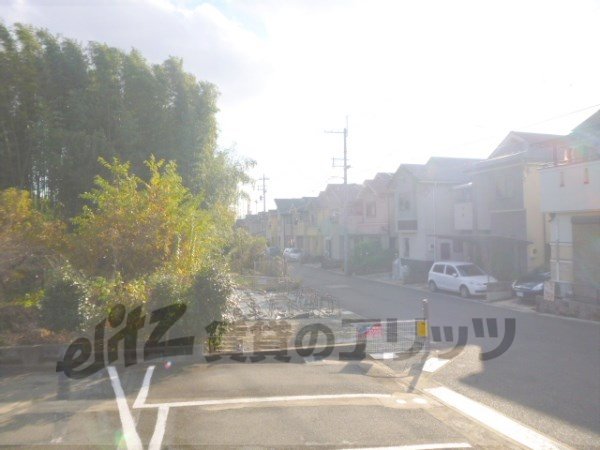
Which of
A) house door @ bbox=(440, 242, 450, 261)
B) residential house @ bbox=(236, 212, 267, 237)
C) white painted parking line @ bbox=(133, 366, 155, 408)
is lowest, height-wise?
white painted parking line @ bbox=(133, 366, 155, 408)

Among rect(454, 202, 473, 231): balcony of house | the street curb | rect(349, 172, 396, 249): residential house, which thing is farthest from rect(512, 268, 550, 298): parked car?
rect(349, 172, 396, 249): residential house

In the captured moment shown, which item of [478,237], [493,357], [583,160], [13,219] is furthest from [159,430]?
[478,237]

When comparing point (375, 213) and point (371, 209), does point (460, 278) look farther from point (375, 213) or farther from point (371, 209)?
point (371, 209)

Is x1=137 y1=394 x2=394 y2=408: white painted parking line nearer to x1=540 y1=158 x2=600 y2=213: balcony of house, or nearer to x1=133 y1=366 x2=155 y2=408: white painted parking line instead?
x1=133 y1=366 x2=155 y2=408: white painted parking line

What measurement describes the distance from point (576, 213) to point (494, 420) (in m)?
14.4

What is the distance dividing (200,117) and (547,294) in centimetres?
1452

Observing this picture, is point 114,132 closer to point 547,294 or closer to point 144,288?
point 144,288

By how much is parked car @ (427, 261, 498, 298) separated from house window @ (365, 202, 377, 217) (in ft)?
57.0

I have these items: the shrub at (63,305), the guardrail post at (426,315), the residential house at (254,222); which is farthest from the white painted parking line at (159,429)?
the residential house at (254,222)

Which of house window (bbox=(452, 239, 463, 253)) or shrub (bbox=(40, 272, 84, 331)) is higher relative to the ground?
house window (bbox=(452, 239, 463, 253))

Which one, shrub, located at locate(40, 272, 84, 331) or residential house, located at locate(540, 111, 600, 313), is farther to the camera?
residential house, located at locate(540, 111, 600, 313)

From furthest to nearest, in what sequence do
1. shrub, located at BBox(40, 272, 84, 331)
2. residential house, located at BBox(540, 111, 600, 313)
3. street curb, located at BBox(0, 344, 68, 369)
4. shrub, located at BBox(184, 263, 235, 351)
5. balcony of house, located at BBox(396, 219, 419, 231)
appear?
balcony of house, located at BBox(396, 219, 419, 231) → residential house, located at BBox(540, 111, 600, 313) → shrub, located at BBox(184, 263, 235, 351) → shrub, located at BBox(40, 272, 84, 331) → street curb, located at BBox(0, 344, 68, 369)

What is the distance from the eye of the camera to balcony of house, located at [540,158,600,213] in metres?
18.4

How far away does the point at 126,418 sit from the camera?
7.19m
